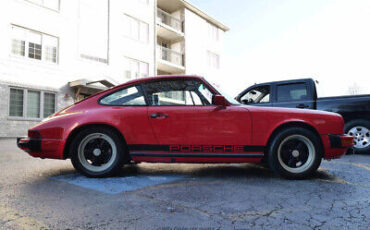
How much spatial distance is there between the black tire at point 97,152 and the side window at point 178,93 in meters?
0.77

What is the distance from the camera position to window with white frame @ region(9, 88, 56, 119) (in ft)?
43.1

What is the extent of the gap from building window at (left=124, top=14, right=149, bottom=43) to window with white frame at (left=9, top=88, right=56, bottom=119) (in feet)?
→ 25.3

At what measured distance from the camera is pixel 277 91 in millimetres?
7230

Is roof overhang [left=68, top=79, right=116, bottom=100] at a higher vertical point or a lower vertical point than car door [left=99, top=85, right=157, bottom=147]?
higher

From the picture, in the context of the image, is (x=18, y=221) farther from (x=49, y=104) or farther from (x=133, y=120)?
(x=49, y=104)

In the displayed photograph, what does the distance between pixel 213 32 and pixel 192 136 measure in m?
26.5

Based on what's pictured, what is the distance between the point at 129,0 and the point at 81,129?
18.2m

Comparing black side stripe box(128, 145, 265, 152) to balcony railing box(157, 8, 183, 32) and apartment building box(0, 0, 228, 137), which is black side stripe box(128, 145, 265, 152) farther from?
balcony railing box(157, 8, 183, 32)

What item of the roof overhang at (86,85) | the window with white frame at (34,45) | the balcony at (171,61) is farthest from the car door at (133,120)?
the balcony at (171,61)

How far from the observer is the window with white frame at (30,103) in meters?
13.1

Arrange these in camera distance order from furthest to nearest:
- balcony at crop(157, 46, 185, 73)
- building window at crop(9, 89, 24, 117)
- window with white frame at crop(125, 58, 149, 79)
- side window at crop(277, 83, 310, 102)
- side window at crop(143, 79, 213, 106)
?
balcony at crop(157, 46, 185, 73)
window with white frame at crop(125, 58, 149, 79)
building window at crop(9, 89, 24, 117)
side window at crop(277, 83, 310, 102)
side window at crop(143, 79, 213, 106)

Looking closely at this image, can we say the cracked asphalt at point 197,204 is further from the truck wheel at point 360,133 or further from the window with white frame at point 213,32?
the window with white frame at point 213,32

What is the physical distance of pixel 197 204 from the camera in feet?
8.18

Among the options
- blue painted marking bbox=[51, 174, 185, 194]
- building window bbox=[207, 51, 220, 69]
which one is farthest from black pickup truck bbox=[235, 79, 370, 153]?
building window bbox=[207, 51, 220, 69]
